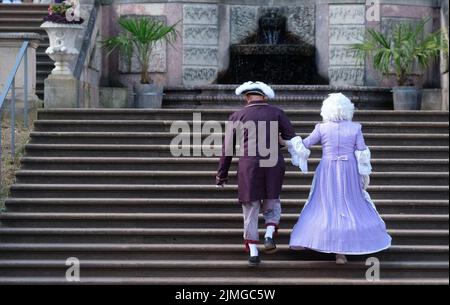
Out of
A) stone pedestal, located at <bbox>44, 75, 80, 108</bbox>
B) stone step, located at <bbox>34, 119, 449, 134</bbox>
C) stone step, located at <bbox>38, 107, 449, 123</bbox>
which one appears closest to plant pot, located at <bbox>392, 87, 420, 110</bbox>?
stone step, located at <bbox>38, 107, 449, 123</bbox>

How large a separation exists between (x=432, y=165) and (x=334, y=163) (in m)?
2.36

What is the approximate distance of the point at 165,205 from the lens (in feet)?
41.7

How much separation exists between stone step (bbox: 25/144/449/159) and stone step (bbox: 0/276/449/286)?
97.4 inches

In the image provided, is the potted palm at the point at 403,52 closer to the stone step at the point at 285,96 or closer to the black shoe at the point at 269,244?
the stone step at the point at 285,96

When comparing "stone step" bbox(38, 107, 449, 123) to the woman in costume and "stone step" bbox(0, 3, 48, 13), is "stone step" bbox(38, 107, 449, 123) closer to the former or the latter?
the woman in costume

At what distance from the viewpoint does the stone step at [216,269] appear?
11.4 m

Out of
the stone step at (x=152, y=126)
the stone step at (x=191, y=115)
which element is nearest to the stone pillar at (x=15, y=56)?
the stone step at (x=191, y=115)

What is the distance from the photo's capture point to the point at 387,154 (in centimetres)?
1371

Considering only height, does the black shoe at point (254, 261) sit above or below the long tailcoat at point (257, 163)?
below

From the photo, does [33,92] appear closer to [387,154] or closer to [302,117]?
[302,117]

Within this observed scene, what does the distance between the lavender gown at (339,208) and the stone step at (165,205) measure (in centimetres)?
118
